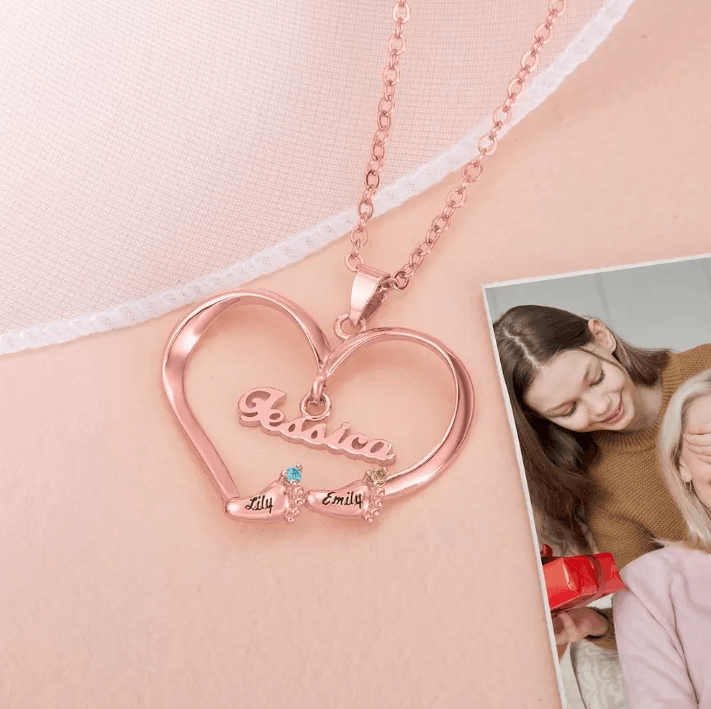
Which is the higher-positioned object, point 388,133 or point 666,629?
point 388,133

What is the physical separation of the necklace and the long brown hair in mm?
64

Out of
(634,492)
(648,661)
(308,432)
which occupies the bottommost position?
(648,661)

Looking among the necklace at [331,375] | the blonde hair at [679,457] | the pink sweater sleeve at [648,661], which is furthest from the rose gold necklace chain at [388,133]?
the pink sweater sleeve at [648,661]

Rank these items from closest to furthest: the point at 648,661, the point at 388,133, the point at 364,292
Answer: the point at 648,661
the point at 364,292
the point at 388,133

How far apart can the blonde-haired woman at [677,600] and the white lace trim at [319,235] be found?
1.46 feet

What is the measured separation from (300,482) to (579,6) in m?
0.73

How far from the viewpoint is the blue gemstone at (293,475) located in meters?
0.83

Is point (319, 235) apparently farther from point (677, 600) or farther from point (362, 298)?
point (677, 600)

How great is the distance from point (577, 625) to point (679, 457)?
212 mm

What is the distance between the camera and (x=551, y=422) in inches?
34.0

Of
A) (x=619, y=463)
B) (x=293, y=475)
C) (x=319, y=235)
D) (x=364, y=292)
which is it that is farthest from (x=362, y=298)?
(x=619, y=463)

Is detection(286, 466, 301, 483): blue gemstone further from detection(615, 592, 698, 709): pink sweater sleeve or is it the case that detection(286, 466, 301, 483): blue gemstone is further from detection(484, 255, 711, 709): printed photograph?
detection(615, 592, 698, 709): pink sweater sleeve

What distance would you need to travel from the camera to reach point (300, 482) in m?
0.85

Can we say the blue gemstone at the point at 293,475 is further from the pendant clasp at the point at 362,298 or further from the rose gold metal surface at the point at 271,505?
the pendant clasp at the point at 362,298
